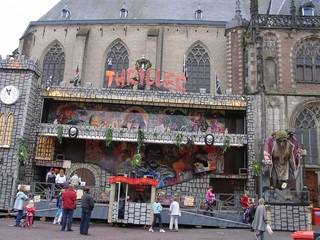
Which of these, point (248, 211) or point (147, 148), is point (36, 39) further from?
point (248, 211)

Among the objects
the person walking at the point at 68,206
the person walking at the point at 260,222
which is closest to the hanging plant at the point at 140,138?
the person walking at the point at 68,206

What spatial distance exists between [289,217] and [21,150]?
12.2 metres

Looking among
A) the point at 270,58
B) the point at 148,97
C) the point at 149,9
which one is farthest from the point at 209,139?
the point at 149,9

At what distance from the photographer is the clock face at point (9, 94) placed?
1883 centimetres

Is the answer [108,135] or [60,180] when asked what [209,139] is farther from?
[60,180]

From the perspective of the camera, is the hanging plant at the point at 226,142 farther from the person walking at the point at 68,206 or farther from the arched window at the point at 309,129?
the person walking at the point at 68,206

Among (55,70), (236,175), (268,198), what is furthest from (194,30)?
(268,198)

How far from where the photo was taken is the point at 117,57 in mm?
28859

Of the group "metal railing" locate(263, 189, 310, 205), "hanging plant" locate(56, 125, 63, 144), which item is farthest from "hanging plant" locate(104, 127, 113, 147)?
"metal railing" locate(263, 189, 310, 205)

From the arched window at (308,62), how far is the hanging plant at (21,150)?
49.8 feet

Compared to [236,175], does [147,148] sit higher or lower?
higher

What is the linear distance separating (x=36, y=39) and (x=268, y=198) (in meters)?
22.7

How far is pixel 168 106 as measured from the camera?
70.0 ft

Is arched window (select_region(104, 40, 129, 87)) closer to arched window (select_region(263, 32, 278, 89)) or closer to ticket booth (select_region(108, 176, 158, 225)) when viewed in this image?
arched window (select_region(263, 32, 278, 89))
